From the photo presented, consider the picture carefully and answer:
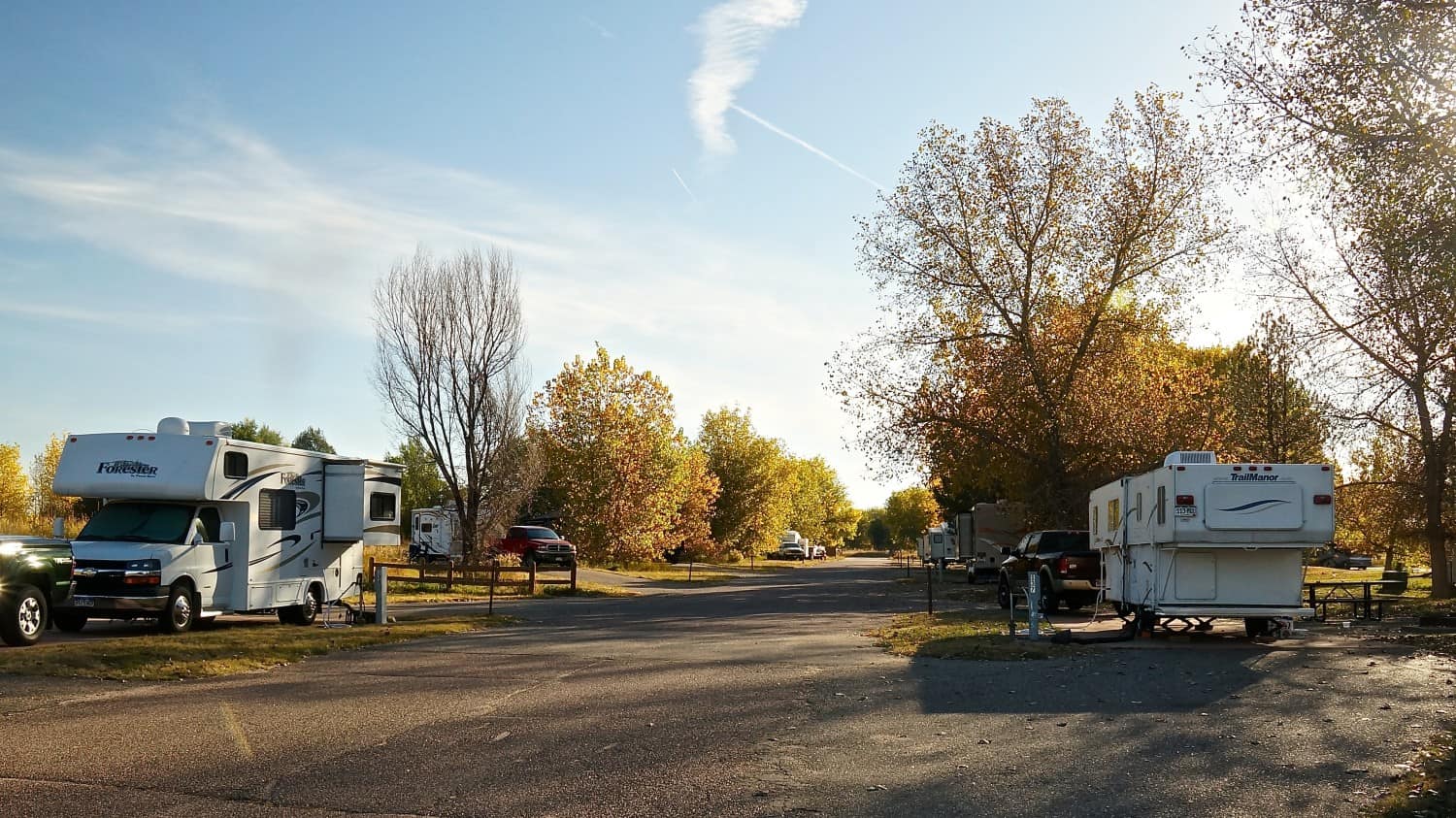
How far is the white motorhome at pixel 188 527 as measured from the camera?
16.5 meters

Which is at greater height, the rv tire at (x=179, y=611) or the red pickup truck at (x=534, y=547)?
the rv tire at (x=179, y=611)

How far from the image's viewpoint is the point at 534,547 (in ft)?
150

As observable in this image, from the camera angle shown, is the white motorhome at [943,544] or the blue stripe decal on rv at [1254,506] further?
the white motorhome at [943,544]

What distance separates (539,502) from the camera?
68.5m

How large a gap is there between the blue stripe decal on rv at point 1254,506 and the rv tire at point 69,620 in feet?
52.5

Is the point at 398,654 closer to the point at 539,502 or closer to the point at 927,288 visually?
the point at 927,288

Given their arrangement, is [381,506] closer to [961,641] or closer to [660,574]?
[961,641]

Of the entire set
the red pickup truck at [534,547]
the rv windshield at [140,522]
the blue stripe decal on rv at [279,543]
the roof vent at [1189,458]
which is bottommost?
the red pickup truck at [534,547]

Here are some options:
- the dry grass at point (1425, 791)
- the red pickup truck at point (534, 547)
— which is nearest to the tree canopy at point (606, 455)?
the red pickup truck at point (534, 547)

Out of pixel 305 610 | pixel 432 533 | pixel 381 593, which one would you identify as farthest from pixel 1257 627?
pixel 432 533

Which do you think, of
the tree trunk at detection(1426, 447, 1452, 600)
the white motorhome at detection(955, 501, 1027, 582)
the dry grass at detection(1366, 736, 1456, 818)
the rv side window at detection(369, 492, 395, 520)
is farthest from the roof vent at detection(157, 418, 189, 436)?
the white motorhome at detection(955, 501, 1027, 582)

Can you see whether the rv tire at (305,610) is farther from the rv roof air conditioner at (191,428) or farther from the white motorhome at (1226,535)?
the white motorhome at (1226,535)

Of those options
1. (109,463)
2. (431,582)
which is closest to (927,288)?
(431,582)

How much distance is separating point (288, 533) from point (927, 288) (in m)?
23.1
